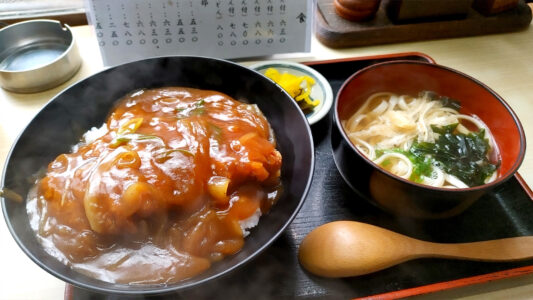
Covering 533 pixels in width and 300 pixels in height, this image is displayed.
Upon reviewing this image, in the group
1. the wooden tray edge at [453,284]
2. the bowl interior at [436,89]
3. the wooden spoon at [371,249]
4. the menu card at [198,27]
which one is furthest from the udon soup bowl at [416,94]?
the menu card at [198,27]

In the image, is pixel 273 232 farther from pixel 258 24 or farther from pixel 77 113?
pixel 258 24

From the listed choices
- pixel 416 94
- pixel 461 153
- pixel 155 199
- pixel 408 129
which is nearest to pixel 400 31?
pixel 416 94

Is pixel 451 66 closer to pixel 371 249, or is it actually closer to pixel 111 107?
pixel 371 249

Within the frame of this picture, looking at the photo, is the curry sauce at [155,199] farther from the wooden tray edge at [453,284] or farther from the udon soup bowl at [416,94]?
the wooden tray edge at [453,284]

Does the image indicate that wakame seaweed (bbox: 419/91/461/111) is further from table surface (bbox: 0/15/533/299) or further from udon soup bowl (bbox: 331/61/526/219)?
table surface (bbox: 0/15/533/299)

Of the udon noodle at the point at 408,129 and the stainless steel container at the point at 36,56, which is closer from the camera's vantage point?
the udon noodle at the point at 408,129

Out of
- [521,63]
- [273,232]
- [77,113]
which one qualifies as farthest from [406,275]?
[521,63]
